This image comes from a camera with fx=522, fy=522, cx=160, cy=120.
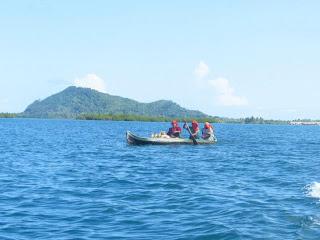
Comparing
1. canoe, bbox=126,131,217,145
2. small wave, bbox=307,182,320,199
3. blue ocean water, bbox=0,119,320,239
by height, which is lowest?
blue ocean water, bbox=0,119,320,239

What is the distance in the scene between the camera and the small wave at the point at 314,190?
19.6 meters

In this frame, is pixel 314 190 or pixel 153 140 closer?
pixel 314 190

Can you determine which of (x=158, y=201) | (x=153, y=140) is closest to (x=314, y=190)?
(x=158, y=201)

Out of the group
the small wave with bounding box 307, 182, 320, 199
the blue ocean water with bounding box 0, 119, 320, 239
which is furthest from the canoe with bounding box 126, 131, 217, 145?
the small wave with bounding box 307, 182, 320, 199

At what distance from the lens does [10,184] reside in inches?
894

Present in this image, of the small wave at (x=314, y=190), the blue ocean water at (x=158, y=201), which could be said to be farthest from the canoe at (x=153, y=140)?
the small wave at (x=314, y=190)

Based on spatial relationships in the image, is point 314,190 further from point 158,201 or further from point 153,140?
point 153,140

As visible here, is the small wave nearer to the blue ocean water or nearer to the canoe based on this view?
the blue ocean water

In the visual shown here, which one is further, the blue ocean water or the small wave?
the small wave

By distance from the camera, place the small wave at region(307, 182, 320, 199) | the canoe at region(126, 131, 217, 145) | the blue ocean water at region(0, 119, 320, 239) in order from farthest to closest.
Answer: the canoe at region(126, 131, 217, 145)
the small wave at region(307, 182, 320, 199)
the blue ocean water at region(0, 119, 320, 239)

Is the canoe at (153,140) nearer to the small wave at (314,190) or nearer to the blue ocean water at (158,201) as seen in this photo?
the blue ocean water at (158,201)

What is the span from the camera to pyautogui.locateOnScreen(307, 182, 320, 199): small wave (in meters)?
19.6

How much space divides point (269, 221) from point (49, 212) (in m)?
6.85

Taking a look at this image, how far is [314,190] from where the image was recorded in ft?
68.0
